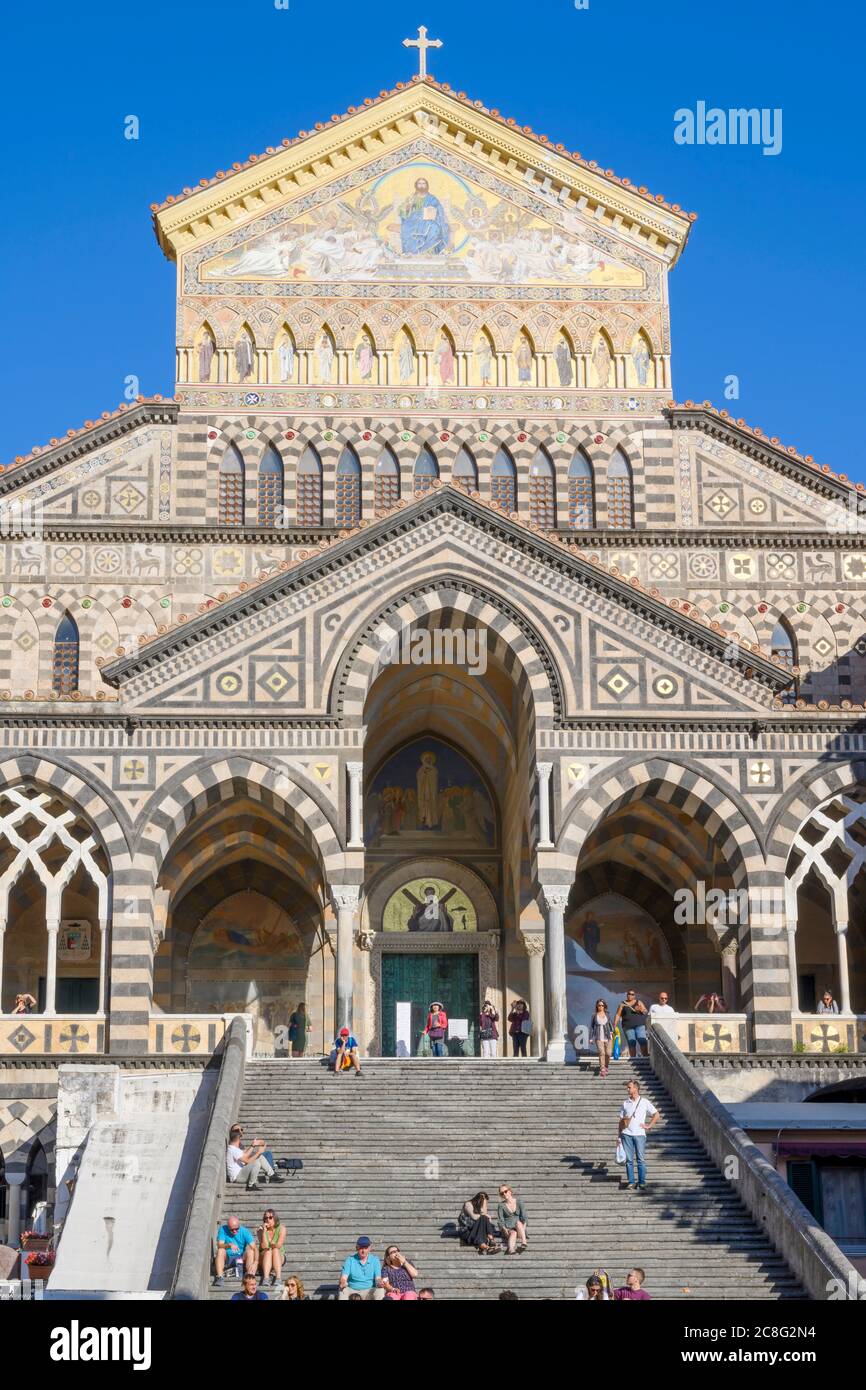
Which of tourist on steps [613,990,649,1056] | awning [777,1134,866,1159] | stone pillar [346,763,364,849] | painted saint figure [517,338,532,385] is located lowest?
awning [777,1134,866,1159]

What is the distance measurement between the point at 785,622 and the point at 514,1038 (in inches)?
489

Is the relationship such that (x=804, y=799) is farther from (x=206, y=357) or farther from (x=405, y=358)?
(x=206, y=357)

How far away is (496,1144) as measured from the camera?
2988 centimetres

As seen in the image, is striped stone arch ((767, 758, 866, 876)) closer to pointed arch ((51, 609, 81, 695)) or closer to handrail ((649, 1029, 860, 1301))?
handrail ((649, 1029, 860, 1301))

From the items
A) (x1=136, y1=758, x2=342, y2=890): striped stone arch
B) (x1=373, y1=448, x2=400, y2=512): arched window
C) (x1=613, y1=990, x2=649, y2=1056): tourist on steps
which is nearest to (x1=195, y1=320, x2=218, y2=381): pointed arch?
(x1=373, y1=448, x2=400, y2=512): arched window

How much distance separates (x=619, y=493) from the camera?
45312 millimetres

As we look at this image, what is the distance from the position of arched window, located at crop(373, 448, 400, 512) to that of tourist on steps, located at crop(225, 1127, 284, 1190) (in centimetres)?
1962

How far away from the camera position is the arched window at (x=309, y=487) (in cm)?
4484

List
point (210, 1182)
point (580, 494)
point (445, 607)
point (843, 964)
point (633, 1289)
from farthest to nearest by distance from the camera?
1. point (580, 494)
2. point (445, 607)
3. point (843, 964)
4. point (210, 1182)
5. point (633, 1289)

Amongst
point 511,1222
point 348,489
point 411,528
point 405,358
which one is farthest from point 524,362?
point 511,1222

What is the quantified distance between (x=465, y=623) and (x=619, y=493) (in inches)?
335

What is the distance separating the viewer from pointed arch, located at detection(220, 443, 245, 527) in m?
44.8
